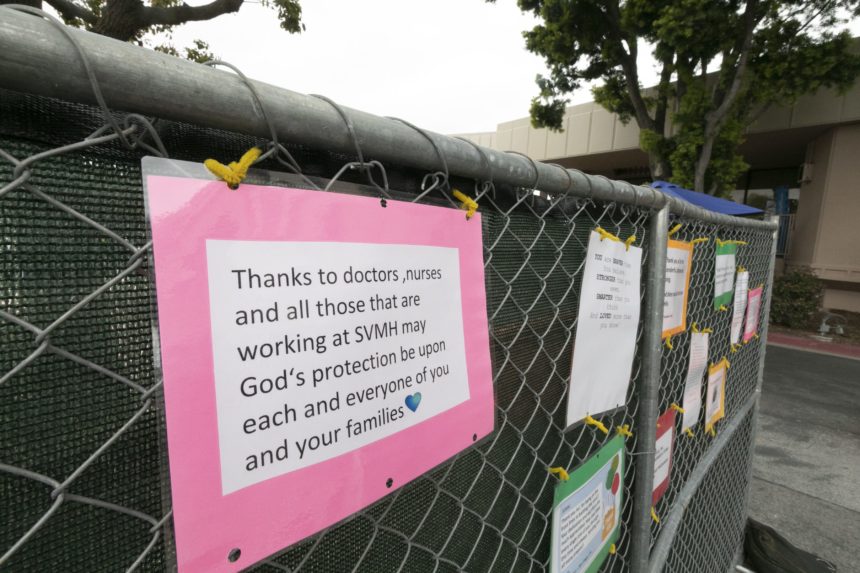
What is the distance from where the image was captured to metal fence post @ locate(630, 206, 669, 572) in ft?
4.43

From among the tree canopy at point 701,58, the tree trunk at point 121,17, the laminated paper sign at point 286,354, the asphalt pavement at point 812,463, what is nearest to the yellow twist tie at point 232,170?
the laminated paper sign at point 286,354

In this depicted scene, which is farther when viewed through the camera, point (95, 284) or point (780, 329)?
point (780, 329)

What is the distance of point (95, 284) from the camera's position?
0.47m

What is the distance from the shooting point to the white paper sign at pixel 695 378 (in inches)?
70.3

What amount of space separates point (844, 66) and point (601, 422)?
11295 mm

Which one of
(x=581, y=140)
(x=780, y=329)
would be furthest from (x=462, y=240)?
(x=581, y=140)

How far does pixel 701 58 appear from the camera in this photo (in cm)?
897

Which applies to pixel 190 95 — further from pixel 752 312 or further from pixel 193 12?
pixel 193 12

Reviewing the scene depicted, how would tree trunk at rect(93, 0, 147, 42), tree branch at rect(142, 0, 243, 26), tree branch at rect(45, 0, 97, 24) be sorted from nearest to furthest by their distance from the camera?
tree trunk at rect(93, 0, 147, 42) → tree branch at rect(45, 0, 97, 24) → tree branch at rect(142, 0, 243, 26)

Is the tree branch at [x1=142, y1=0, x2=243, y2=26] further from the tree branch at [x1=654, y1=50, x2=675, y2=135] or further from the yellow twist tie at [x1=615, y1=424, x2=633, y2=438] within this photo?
the tree branch at [x1=654, y1=50, x2=675, y2=135]

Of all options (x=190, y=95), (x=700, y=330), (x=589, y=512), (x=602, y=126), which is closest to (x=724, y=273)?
(x=700, y=330)

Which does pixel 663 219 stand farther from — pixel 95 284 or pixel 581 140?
pixel 581 140

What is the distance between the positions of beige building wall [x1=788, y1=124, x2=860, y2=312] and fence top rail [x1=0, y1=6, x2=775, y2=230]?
13.8 metres

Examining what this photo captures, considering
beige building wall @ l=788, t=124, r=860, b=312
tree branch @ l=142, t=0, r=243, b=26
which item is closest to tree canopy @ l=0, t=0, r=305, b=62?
tree branch @ l=142, t=0, r=243, b=26
